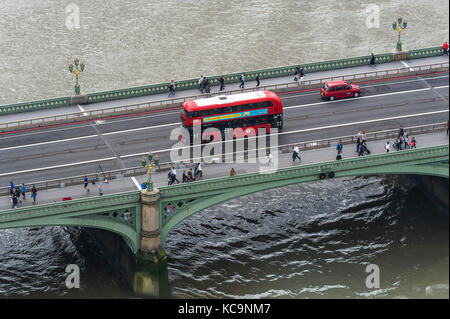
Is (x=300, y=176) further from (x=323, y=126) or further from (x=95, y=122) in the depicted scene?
Result: (x=95, y=122)

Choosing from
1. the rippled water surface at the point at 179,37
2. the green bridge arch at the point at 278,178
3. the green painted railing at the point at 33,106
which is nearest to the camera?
the green bridge arch at the point at 278,178

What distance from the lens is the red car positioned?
3927 inches

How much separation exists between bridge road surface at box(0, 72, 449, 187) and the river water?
7.15m

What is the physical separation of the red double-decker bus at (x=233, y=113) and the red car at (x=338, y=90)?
8.52m

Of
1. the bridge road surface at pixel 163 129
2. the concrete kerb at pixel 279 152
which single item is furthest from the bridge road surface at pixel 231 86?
the concrete kerb at pixel 279 152

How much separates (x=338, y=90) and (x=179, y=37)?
30049 mm

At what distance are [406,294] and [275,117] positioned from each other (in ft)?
61.3

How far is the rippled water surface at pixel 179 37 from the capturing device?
11731 centimetres

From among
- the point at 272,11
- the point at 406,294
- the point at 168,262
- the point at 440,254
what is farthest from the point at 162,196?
the point at 272,11

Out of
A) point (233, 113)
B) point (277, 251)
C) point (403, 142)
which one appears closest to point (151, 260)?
point (277, 251)

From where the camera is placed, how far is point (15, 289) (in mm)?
86312

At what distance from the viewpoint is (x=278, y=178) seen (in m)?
85.5

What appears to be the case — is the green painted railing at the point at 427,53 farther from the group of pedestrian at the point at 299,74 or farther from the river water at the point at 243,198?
the river water at the point at 243,198

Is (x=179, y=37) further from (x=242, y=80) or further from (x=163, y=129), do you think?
(x=163, y=129)
